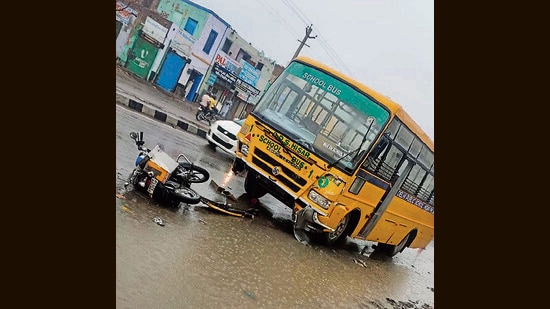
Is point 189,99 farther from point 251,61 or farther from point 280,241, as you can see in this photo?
point 280,241

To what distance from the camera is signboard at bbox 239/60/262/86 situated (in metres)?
4.08

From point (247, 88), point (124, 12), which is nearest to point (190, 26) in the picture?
point (124, 12)

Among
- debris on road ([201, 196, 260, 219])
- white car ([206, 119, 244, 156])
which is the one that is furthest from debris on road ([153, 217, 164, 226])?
white car ([206, 119, 244, 156])

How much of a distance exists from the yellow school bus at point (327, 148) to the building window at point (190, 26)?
2237 mm

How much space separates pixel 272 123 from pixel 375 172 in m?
1.46

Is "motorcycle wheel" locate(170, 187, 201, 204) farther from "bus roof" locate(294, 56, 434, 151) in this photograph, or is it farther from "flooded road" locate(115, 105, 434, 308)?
"bus roof" locate(294, 56, 434, 151)

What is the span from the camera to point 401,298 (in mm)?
5816

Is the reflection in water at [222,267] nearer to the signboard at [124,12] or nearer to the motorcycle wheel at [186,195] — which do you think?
the motorcycle wheel at [186,195]

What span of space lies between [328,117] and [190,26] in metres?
2.39

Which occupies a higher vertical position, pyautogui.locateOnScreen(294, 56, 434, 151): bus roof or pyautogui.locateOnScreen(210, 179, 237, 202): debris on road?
pyautogui.locateOnScreen(294, 56, 434, 151): bus roof

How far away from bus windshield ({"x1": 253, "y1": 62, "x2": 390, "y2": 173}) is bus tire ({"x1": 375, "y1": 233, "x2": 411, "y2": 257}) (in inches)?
123

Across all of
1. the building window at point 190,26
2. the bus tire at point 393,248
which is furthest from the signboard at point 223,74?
the bus tire at point 393,248
